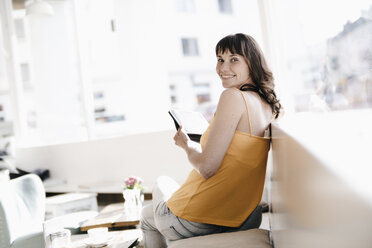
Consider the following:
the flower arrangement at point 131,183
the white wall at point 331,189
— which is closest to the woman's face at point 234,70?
the white wall at point 331,189

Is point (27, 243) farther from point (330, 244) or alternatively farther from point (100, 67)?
point (100, 67)

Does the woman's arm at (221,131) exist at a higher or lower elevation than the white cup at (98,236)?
higher

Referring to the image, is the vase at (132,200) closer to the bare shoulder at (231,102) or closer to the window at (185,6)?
the bare shoulder at (231,102)

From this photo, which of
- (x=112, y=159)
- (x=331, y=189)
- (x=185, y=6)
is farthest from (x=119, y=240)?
(x=185, y=6)

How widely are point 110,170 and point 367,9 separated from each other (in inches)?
128

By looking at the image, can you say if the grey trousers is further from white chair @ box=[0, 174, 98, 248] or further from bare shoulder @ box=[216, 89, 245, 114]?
white chair @ box=[0, 174, 98, 248]

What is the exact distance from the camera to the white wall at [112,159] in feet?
13.5

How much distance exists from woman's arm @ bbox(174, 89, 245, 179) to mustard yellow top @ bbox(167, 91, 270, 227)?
0.17 ft

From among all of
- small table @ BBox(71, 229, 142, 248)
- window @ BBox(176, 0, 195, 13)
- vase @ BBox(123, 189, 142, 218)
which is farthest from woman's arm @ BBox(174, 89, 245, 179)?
window @ BBox(176, 0, 195, 13)

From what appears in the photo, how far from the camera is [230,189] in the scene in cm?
157

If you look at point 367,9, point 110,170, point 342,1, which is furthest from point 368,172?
point 110,170

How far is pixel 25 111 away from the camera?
5.74 m

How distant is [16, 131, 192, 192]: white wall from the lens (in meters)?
4.11

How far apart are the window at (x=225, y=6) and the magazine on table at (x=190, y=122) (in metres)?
2.84
